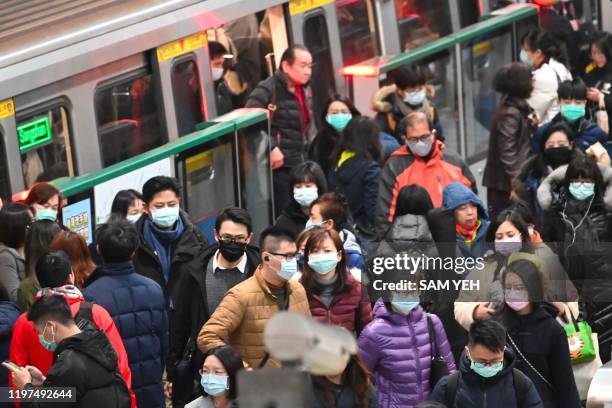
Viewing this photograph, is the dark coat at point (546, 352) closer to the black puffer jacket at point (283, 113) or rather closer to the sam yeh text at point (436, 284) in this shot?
the sam yeh text at point (436, 284)

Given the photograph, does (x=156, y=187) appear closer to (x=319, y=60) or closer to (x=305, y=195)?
(x=305, y=195)

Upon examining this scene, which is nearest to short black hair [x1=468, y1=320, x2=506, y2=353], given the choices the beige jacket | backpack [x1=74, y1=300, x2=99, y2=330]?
the beige jacket

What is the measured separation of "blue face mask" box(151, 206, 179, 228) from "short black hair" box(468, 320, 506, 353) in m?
2.88

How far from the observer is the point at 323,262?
9266 mm

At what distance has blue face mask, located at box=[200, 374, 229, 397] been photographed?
809 centimetres

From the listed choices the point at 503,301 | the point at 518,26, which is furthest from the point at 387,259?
the point at 518,26

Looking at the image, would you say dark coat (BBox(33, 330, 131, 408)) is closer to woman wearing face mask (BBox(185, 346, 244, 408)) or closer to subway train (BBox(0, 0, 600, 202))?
woman wearing face mask (BBox(185, 346, 244, 408))

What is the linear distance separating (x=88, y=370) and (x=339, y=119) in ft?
18.1

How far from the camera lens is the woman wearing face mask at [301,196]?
11.1m

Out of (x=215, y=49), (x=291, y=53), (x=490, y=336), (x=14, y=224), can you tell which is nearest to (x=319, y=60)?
(x=291, y=53)

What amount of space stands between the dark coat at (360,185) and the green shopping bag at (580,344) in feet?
10.3

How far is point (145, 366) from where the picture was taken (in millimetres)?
9211

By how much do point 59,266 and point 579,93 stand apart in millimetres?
5435

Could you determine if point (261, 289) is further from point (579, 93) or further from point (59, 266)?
point (579, 93)
